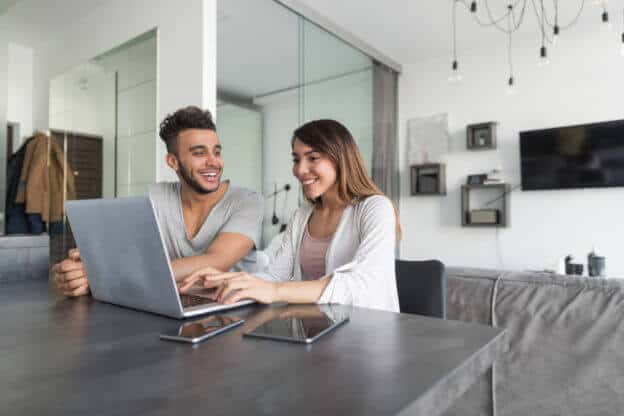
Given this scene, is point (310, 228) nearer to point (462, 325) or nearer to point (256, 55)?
point (462, 325)

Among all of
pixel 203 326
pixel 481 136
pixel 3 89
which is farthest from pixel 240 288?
pixel 3 89

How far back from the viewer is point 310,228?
1.50m

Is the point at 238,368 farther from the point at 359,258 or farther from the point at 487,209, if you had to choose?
the point at 487,209

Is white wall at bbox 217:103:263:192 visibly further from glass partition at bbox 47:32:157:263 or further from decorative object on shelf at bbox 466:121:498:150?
decorative object on shelf at bbox 466:121:498:150

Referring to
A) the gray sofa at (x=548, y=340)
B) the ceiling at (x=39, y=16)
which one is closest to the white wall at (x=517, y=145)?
the gray sofa at (x=548, y=340)

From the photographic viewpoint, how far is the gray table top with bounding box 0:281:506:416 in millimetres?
417

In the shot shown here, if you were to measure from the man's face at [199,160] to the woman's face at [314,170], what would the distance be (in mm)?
288

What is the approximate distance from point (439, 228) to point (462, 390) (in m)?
4.65

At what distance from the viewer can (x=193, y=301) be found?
924 mm

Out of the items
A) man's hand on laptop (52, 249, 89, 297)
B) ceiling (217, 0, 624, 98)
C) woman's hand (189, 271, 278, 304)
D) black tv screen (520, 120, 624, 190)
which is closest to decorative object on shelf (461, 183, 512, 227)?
black tv screen (520, 120, 624, 190)

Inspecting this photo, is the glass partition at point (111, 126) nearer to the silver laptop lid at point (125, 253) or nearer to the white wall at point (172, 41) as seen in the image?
the white wall at point (172, 41)

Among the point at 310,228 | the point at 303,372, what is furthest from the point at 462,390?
the point at 310,228

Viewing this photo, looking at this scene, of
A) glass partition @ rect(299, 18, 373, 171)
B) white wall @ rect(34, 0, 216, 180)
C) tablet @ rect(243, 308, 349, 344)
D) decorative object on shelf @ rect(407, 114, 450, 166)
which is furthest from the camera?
decorative object on shelf @ rect(407, 114, 450, 166)

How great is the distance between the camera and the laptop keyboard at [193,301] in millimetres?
887
